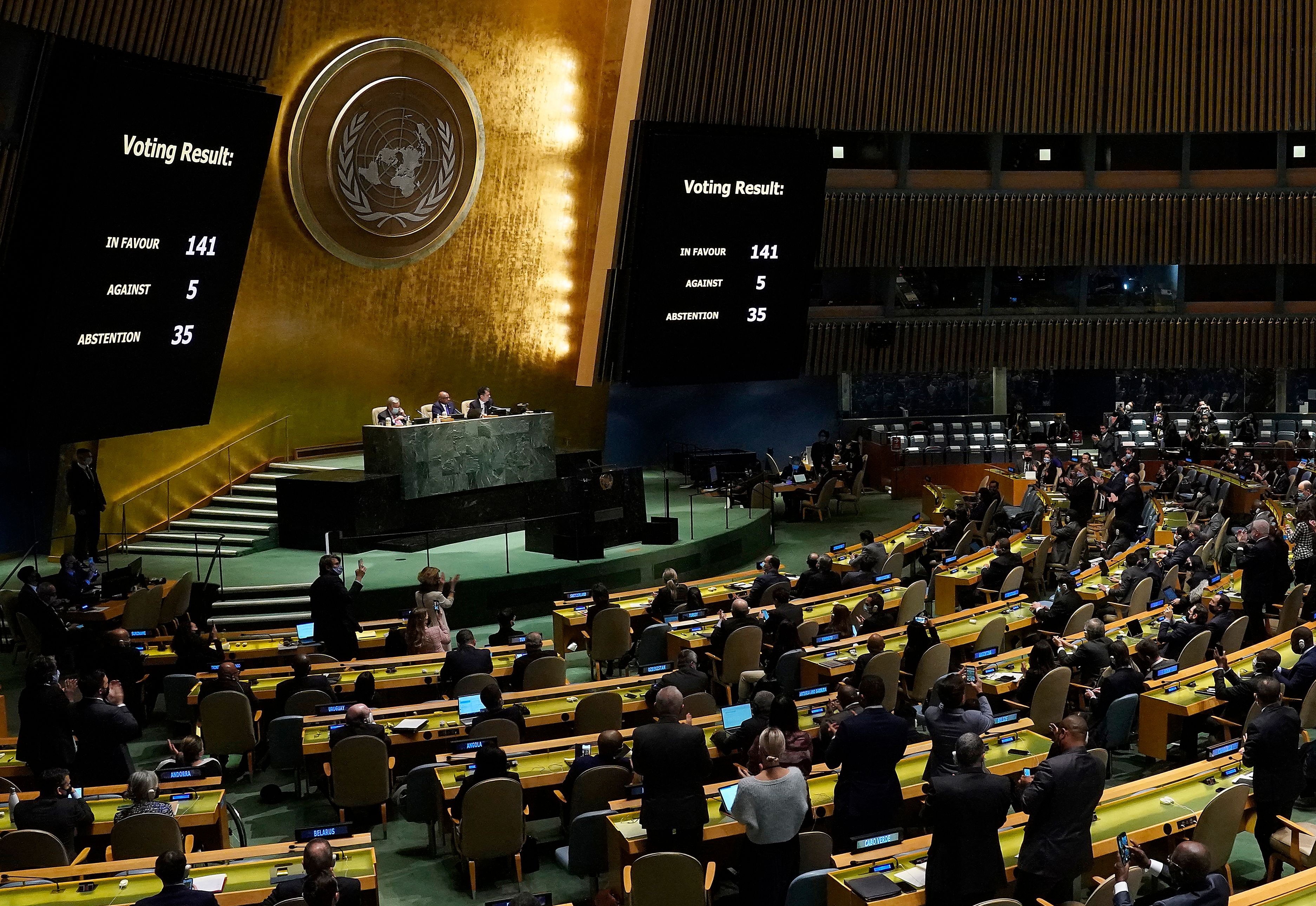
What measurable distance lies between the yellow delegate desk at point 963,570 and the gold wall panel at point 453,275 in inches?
359

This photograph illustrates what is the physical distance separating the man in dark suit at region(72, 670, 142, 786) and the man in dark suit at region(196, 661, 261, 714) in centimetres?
113

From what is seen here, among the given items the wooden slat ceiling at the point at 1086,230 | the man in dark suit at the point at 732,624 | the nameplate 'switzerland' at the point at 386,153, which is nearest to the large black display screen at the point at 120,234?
the nameplate 'switzerland' at the point at 386,153

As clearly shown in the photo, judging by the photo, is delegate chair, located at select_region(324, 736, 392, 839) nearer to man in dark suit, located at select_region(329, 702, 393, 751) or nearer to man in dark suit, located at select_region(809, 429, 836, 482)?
man in dark suit, located at select_region(329, 702, 393, 751)

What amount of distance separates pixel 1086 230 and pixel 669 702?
68.3ft

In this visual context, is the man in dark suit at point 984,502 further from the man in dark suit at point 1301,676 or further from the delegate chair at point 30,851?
the delegate chair at point 30,851

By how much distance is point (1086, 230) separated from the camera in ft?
85.4

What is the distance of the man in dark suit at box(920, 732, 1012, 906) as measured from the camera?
6461 mm

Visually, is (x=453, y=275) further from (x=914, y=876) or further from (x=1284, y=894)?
(x=1284, y=894)

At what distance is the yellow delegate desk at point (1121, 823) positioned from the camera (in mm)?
6816

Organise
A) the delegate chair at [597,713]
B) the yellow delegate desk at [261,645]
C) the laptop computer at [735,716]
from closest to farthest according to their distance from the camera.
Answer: the laptop computer at [735,716]
the delegate chair at [597,713]
the yellow delegate desk at [261,645]

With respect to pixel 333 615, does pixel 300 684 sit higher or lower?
lower

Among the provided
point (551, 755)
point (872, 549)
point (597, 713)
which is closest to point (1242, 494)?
point (872, 549)

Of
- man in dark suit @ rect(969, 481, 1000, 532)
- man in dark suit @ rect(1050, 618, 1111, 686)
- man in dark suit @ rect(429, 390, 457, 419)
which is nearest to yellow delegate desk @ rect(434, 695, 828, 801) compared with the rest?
man in dark suit @ rect(1050, 618, 1111, 686)

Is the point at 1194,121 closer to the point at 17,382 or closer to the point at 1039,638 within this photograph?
the point at 1039,638
